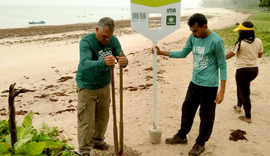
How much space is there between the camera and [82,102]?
3219 mm

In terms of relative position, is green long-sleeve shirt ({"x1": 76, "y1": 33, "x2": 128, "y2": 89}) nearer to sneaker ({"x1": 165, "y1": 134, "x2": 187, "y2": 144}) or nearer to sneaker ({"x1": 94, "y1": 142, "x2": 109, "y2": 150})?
sneaker ({"x1": 94, "y1": 142, "x2": 109, "y2": 150})

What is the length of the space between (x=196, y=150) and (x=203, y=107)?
27.2 inches

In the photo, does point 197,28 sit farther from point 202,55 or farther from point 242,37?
point 242,37

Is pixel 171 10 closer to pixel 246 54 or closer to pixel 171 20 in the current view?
pixel 171 20

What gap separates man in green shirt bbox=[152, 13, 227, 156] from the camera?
312 cm

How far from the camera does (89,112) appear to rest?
3.26 m

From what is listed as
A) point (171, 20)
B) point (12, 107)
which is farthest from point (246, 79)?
point (12, 107)

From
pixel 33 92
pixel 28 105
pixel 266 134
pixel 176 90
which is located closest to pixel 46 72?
pixel 33 92

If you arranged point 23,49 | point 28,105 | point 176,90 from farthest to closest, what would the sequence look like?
point 23,49
point 176,90
point 28,105

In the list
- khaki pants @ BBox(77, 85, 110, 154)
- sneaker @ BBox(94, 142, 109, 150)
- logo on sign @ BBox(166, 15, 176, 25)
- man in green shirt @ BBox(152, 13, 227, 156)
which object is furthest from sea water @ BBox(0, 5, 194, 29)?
man in green shirt @ BBox(152, 13, 227, 156)

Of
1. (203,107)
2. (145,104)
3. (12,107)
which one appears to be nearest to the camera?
(12,107)

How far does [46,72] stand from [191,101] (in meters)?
7.60

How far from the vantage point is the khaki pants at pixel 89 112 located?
322cm

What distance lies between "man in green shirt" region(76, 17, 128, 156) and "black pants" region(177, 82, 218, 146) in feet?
3.99
